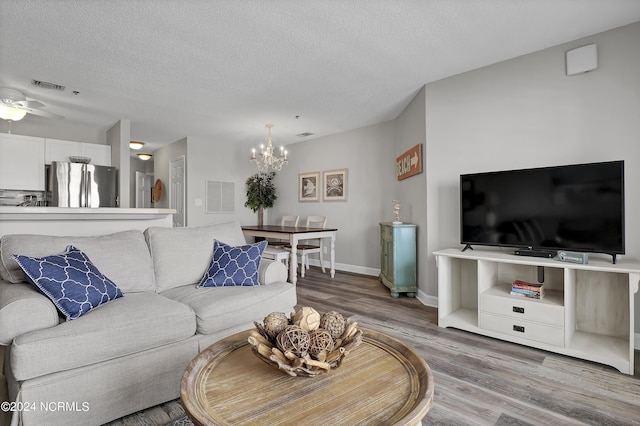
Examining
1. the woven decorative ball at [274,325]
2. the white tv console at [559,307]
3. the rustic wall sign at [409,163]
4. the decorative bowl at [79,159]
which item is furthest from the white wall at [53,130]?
the white tv console at [559,307]

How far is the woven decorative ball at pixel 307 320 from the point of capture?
4.13ft

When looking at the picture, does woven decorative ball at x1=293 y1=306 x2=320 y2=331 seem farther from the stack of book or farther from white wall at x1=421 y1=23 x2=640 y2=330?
white wall at x1=421 y1=23 x2=640 y2=330

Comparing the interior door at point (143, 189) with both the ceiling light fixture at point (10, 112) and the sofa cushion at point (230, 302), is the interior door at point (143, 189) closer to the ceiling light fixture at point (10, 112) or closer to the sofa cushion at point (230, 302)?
the ceiling light fixture at point (10, 112)

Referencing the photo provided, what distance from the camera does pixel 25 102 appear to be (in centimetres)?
338

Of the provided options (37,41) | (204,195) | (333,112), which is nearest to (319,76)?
(333,112)

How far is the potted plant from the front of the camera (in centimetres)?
671

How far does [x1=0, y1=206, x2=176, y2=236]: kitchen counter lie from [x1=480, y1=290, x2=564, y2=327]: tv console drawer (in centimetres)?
291

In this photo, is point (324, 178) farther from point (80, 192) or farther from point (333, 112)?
point (80, 192)

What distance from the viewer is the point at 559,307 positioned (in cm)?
235

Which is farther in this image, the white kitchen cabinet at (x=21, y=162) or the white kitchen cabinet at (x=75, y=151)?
the white kitchen cabinet at (x=75, y=151)

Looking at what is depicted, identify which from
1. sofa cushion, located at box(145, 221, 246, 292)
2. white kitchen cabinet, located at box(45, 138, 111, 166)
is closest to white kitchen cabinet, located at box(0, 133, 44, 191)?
white kitchen cabinet, located at box(45, 138, 111, 166)

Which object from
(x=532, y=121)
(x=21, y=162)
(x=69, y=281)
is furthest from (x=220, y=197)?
(x=532, y=121)

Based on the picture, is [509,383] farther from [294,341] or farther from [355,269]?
[355,269]

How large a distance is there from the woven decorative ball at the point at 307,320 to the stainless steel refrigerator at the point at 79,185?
498 cm
